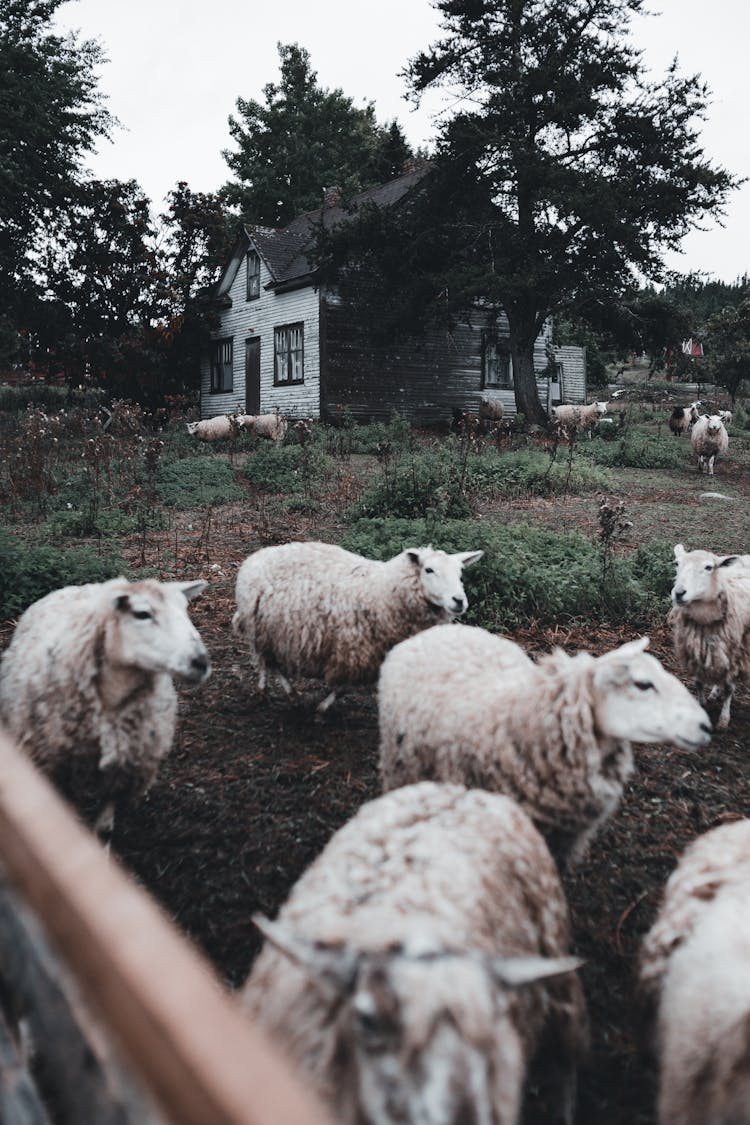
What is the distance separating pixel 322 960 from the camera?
131cm

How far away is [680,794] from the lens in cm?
373

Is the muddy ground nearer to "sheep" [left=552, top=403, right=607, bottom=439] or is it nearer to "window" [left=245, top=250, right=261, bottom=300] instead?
"sheep" [left=552, top=403, right=607, bottom=439]

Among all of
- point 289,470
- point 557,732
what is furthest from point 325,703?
point 289,470

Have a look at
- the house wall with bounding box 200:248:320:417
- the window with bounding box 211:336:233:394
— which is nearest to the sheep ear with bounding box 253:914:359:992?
the house wall with bounding box 200:248:320:417

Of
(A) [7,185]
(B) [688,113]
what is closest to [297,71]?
(A) [7,185]

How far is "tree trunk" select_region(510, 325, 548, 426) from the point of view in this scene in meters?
20.1

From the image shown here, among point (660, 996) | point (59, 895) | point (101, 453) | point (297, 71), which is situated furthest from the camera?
point (297, 71)

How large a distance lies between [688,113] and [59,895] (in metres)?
22.8

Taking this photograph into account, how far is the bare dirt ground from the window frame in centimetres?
2247

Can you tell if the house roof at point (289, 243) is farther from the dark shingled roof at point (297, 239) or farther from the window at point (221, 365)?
the window at point (221, 365)

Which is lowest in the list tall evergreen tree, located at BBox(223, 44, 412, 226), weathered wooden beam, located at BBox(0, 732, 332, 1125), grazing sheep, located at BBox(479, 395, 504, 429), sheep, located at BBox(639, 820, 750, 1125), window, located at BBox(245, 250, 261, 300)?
sheep, located at BBox(639, 820, 750, 1125)

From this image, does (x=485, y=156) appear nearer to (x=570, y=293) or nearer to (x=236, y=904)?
(x=570, y=293)

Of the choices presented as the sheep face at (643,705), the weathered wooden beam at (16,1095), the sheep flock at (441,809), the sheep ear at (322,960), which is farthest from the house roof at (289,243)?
the weathered wooden beam at (16,1095)

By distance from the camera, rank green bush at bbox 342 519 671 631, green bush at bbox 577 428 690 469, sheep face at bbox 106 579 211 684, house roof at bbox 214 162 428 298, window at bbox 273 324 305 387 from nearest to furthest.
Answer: sheep face at bbox 106 579 211 684 → green bush at bbox 342 519 671 631 → green bush at bbox 577 428 690 469 → window at bbox 273 324 305 387 → house roof at bbox 214 162 428 298
